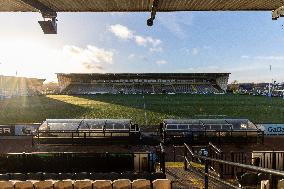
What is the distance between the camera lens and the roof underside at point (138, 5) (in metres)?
11.2

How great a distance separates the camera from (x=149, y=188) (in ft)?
28.0

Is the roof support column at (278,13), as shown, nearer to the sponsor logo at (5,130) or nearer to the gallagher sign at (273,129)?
the gallagher sign at (273,129)

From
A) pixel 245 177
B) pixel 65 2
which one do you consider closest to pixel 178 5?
pixel 65 2

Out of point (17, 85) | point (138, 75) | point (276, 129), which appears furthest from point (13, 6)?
point (17, 85)

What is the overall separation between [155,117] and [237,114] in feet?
38.6

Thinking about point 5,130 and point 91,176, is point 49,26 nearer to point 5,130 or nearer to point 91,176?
point 91,176

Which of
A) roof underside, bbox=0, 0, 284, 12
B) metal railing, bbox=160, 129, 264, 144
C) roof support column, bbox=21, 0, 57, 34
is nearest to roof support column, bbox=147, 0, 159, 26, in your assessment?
roof underside, bbox=0, 0, 284, 12

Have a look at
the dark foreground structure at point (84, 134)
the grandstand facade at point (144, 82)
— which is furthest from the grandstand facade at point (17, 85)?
the dark foreground structure at point (84, 134)

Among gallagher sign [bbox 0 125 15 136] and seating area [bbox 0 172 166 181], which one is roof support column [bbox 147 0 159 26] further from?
gallagher sign [bbox 0 125 15 136]

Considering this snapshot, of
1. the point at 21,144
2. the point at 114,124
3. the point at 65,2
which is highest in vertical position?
the point at 65,2

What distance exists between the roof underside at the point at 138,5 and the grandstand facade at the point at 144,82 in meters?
98.0

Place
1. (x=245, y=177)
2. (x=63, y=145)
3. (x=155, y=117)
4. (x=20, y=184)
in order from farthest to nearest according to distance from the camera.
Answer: (x=155, y=117) < (x=63, y=145) < (x=245, y=177) < (x=20, y=184)

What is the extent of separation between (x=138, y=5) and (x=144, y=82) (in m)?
103

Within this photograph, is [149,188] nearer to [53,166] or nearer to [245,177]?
[245,177]
